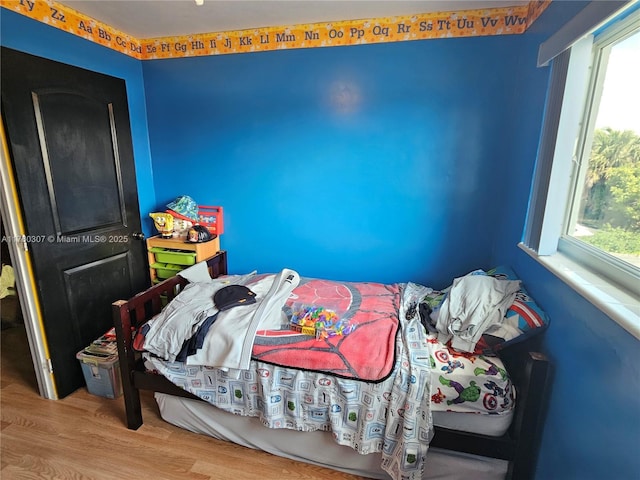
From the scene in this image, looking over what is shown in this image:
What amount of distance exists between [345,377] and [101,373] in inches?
63.3

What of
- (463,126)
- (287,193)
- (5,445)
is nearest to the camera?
(5,445)

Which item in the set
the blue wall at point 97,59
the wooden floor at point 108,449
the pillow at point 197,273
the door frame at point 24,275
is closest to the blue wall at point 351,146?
the blue wall at point 97,59

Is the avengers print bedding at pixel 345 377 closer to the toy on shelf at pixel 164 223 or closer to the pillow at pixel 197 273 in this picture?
the pillow at pixel 197 273

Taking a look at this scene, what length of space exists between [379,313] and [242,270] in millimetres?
1366

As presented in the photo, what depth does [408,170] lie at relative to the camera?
2.25 metres

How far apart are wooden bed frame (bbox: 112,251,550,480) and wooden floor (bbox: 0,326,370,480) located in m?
0.15

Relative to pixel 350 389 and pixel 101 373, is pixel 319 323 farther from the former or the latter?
pixel 101 373

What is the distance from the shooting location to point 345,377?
4.64 feet

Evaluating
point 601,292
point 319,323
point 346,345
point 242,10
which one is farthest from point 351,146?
point 601,292

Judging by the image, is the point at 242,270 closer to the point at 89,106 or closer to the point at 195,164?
the point at 195,164

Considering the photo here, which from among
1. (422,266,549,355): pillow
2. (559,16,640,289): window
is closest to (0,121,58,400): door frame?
(422,266,549,355): pillow

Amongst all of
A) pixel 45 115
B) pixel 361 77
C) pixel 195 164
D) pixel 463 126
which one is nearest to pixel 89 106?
pixel 45 115

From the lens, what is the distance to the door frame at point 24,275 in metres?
1.68

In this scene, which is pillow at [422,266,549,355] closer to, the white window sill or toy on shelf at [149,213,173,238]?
the white window sill
